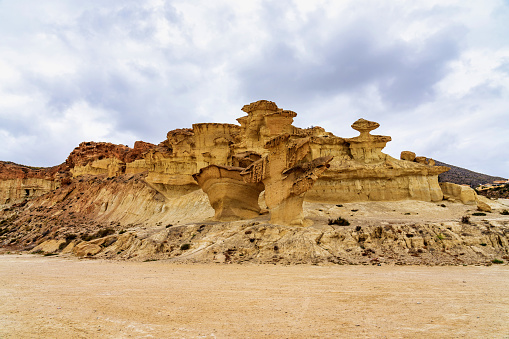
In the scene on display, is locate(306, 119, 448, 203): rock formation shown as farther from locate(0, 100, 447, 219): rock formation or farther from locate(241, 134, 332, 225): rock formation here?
locate(241, 134, 332, 225): rock formation

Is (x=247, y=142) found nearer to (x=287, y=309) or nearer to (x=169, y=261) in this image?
(x=169, y=261)

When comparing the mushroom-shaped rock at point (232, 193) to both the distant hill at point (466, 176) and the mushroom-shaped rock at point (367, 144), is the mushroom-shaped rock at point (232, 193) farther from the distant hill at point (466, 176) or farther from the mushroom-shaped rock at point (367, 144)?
the distant hill at point (466, 176)

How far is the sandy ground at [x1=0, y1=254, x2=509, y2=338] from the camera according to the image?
4727 millimetres

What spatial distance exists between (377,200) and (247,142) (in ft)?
50.7

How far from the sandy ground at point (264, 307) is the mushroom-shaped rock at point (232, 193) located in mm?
12884

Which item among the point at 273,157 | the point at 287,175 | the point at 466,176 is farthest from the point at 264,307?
the point at 466,176

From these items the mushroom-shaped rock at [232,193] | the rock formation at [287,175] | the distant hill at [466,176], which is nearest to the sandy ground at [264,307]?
the rock formation at [287,175]

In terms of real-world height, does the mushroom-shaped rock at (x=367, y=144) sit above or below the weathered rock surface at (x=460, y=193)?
above

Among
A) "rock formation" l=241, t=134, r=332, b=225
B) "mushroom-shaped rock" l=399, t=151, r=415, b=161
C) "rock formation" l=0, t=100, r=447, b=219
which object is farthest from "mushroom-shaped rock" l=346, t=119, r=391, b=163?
"rock formation" l=241, t=134, r=332, b=225

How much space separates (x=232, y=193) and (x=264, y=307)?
16992mm

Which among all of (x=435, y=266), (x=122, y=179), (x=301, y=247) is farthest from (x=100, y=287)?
(x=122, y=179)

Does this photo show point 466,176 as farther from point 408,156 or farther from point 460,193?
point 408,156

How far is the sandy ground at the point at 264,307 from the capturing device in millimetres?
4727

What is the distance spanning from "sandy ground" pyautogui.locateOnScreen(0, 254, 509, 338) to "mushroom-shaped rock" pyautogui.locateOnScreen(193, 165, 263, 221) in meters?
12.9
